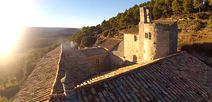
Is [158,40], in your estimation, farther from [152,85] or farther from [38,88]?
[38,88]

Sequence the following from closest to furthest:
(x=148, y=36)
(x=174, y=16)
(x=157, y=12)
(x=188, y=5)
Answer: (x=148, y=36)
(x=188, y=5)
(x=174, y=16)
(x=157, y=12)

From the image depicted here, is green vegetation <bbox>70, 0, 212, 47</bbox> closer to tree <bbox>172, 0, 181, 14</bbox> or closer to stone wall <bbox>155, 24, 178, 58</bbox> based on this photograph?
tree <bbox>172, 0, 181, 14</bbox>

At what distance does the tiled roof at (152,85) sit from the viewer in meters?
8.95

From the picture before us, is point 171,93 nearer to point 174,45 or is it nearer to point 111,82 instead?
point 111,82

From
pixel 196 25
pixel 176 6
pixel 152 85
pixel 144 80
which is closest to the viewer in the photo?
pixel 152 85

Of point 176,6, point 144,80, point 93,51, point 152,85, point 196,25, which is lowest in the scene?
point 93,51

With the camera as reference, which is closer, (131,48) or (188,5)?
(131,48)

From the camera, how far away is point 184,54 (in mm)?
17422

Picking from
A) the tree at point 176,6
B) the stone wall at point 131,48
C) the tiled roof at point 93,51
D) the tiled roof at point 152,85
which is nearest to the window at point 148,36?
the tiled roof at point 152,85

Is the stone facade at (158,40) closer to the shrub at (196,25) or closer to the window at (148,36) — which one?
the window at (148,36)

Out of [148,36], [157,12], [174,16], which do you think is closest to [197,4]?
[174,16]

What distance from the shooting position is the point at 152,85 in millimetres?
10367

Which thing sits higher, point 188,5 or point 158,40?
point 188,5

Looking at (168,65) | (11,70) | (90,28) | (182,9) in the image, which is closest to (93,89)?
(168,65)
